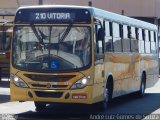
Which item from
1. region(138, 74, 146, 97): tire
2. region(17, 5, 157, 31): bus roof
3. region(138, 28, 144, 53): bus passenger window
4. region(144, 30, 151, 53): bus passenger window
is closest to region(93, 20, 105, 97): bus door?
region(17, 5, 157, 31): bus roof

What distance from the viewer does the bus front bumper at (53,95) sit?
47.4ft

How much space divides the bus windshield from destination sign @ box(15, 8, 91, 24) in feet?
0.57

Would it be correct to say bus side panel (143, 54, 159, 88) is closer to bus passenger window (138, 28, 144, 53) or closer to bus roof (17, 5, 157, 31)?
bus passenger window (138, 28, 144, 53)

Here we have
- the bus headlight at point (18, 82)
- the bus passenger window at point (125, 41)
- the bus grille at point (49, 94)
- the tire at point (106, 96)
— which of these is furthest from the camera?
the bus passenger window at point (125, 41)

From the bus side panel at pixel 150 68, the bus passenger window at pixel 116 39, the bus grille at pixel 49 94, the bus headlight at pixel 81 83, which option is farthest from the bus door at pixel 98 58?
the bus side panel at pixel 150 68

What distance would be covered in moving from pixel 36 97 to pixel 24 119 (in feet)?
2.49

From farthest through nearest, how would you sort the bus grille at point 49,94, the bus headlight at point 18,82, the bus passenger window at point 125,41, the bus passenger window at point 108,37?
the bus passenger window at point 125,41, the bus passenger window at point 108,37, the bus headlight at point 18,82, the bus grille at point 49,94

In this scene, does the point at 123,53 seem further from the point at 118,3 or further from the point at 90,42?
the point at 118,3

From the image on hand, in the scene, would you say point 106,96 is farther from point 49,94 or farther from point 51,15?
point 51,15

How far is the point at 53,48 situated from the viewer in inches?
582

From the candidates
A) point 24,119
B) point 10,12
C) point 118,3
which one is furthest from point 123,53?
point 118,3

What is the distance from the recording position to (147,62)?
2378 centimetres

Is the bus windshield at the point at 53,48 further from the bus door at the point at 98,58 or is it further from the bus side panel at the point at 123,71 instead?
the bus side panel at the point at 123,71

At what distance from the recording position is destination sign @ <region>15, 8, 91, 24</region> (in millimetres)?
14852
